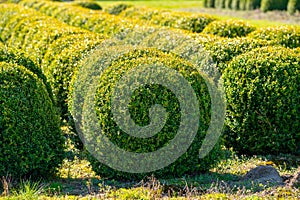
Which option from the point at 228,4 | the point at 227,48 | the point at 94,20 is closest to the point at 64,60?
the point at 227,48

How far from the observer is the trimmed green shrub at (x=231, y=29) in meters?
10.8

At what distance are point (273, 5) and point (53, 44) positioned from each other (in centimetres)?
1996

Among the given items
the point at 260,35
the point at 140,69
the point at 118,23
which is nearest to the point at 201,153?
the point at 140,69

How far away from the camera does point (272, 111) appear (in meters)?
7.12

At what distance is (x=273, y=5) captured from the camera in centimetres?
2698

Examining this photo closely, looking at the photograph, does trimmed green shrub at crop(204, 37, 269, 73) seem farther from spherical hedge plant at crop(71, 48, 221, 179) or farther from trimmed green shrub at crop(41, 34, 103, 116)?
trimmed green shrub at crop(41, 34, 103, 116)

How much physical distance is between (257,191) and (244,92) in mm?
2057

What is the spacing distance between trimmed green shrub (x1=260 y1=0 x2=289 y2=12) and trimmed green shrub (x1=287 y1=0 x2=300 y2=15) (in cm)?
165

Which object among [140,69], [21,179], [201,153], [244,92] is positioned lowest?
[21,179]

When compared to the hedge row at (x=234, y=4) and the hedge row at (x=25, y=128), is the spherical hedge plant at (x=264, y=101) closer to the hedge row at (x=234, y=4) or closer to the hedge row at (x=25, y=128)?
the hedge row at (x=25, y=128)

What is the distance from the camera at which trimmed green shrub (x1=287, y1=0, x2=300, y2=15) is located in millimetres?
24812

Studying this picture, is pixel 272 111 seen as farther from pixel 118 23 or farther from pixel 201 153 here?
pixel 118 23

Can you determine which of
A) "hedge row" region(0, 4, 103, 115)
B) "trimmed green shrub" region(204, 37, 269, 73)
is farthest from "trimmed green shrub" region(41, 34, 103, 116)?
"trimmed green shrub" region(204, 37, 269, 73)

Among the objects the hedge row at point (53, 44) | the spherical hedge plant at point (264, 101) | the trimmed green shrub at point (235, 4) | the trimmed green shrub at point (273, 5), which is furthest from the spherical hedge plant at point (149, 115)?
the trimmed green shrub at point (235, 4)
